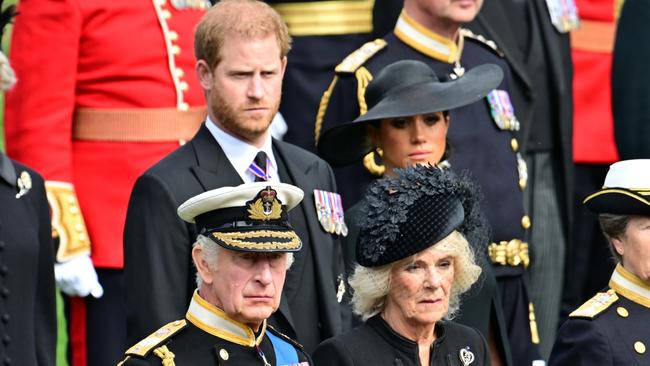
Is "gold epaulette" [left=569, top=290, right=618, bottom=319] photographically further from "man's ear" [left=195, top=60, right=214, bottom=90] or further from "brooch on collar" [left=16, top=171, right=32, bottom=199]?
"brooch on collar" [left=16, top=171, right=32, bottom=199]

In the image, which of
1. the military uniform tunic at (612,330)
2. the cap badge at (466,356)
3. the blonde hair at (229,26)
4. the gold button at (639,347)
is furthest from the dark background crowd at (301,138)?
the gold button at (639,347)

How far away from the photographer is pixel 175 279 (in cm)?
695

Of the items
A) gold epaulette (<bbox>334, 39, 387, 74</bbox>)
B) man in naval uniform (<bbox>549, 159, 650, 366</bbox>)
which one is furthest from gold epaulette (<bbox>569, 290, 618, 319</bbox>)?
gold epaulette (<bbox>334, 39, 387, 74</bbox>)

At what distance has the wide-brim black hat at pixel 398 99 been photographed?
829 centimetres

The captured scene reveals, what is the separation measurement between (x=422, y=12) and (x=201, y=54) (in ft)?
6.35

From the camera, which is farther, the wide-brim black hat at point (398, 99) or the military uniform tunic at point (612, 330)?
the wide-brim black hat at point (398, 99)

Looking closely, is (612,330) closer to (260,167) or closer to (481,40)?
(260,167)

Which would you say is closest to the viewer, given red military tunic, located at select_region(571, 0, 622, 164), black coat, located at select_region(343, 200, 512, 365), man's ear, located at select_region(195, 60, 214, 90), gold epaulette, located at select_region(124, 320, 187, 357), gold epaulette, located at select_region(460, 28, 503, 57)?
gold epaulette, located at select_region(124, 320, 187, 357)

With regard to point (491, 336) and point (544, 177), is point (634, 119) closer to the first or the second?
point (544, 177)

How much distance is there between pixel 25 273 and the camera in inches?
286

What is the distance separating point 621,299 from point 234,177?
A: 1601 millimetres

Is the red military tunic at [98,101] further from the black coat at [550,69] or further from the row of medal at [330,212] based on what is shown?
the black coat at [550,69]

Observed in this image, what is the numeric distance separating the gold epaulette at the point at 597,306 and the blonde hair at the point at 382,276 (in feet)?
2.23

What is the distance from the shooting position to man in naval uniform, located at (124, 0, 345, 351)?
6.96 meters
